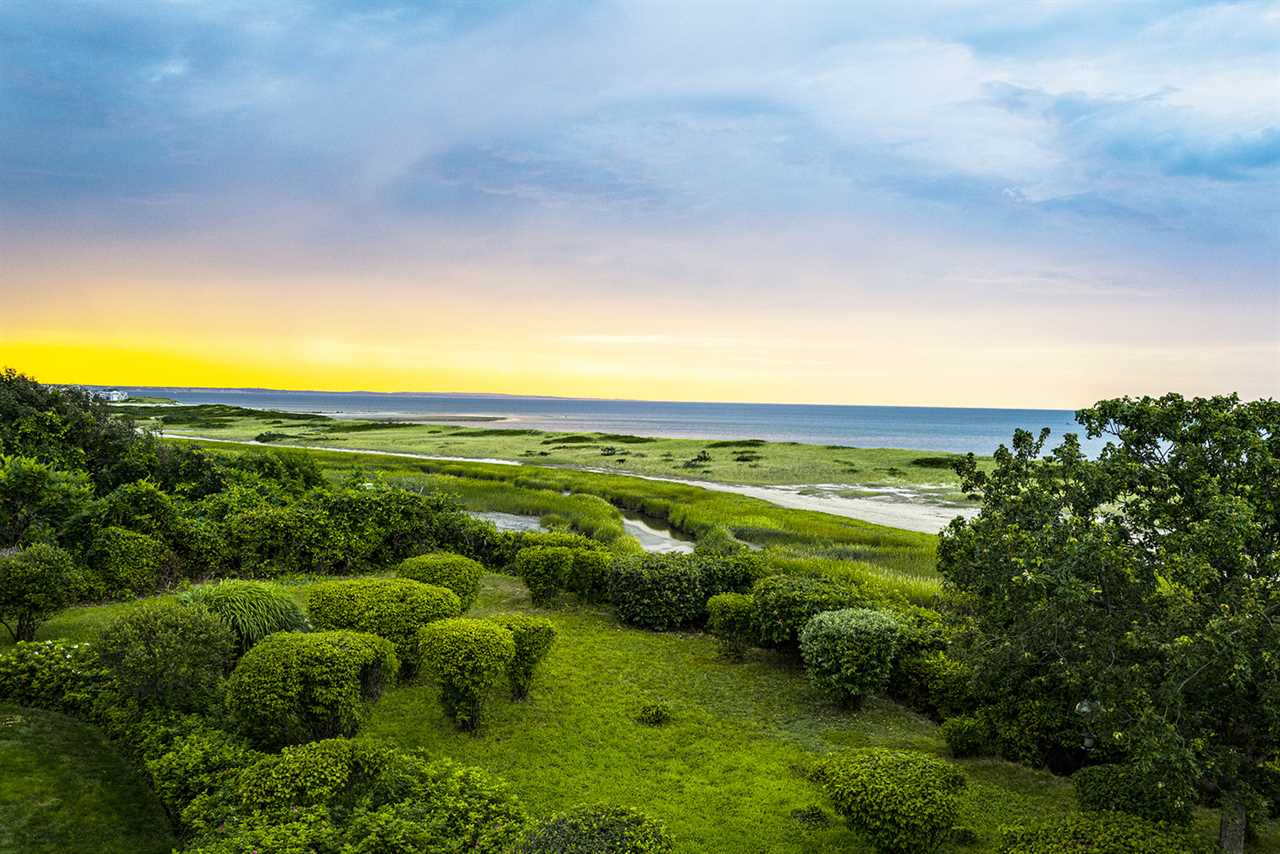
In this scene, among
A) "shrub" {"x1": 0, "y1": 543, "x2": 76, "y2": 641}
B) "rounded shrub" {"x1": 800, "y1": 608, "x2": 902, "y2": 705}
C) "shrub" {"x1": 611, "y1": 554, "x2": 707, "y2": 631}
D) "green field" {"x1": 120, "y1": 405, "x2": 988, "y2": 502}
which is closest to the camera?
"rounded shrub" {"x1": 800, "y1": 608, "x2": 902, "y2": 705}

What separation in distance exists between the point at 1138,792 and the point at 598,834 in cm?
618

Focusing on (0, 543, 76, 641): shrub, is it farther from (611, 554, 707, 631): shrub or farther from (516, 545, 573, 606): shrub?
(611, 554, 707, 631): shrub

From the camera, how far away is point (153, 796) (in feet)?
33.0

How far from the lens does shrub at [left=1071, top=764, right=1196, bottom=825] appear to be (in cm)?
734

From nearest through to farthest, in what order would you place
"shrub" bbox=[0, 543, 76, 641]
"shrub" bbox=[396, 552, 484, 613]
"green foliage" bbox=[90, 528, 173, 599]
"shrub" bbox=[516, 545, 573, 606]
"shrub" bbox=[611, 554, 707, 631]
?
"shrub" bbox=[0, 543, 76, 641], "shrub" bbox=[396, 552, 484, 613], "green foliage" bbox=[90, 528, 173, 599], "shrub" bbox=[611, 554, 707, 631], "shrub" bbox=[516, 545, 573, 606]

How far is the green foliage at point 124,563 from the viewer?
1892cm

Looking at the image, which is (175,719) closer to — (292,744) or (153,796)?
(153,796)

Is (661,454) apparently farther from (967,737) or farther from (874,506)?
(967,737)

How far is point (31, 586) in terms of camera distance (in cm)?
1419

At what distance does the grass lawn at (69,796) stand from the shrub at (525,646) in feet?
18.5

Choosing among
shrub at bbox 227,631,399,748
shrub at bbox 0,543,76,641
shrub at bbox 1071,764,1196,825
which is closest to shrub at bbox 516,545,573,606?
shrub at bbox 227,631,399,748

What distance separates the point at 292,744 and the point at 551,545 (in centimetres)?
1210

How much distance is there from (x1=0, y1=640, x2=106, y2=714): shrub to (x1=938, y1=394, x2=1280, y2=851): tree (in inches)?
551

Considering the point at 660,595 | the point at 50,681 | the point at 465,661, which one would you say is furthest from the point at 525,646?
the point at 50,681
